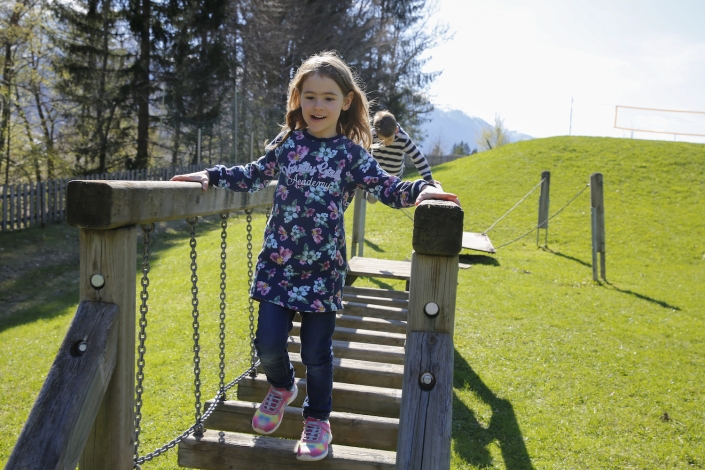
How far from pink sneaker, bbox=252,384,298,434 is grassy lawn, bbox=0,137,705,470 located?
1.67m

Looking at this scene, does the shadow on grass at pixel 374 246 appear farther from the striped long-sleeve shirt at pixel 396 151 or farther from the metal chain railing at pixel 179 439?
the metal chain railing at pixel 179 439

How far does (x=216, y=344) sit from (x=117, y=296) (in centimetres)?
446

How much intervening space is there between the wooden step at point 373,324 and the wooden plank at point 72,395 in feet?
8.31

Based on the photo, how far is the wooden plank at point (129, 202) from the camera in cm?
181

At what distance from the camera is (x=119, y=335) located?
201 centimetres

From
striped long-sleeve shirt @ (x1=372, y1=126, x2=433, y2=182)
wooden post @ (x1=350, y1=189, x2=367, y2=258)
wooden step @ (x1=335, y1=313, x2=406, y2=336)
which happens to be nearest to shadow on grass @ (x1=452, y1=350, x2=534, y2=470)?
wooden step @ (x1=335, y1=313, x2=406, y2=336)

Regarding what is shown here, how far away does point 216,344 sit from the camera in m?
6.27

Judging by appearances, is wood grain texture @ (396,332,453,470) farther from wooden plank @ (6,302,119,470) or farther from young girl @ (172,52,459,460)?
wooden plank @ (6,302,119,470)

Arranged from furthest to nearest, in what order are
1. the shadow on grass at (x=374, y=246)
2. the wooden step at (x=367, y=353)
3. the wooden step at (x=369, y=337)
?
the shadow on grass at (x=374, y=246) → the wooden step at (x=369, y=337) → the wooden step at (x=367, y=353)

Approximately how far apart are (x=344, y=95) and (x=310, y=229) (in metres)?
0.67

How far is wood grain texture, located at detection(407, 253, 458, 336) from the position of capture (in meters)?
1.89

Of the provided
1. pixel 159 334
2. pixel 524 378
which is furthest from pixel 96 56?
pixel 524 378

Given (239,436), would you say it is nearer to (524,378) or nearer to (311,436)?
(311,436)

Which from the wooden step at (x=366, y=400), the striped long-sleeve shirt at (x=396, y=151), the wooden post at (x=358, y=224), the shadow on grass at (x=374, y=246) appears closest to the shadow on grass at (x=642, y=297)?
the shadow on grass at (x=374, y=246)
